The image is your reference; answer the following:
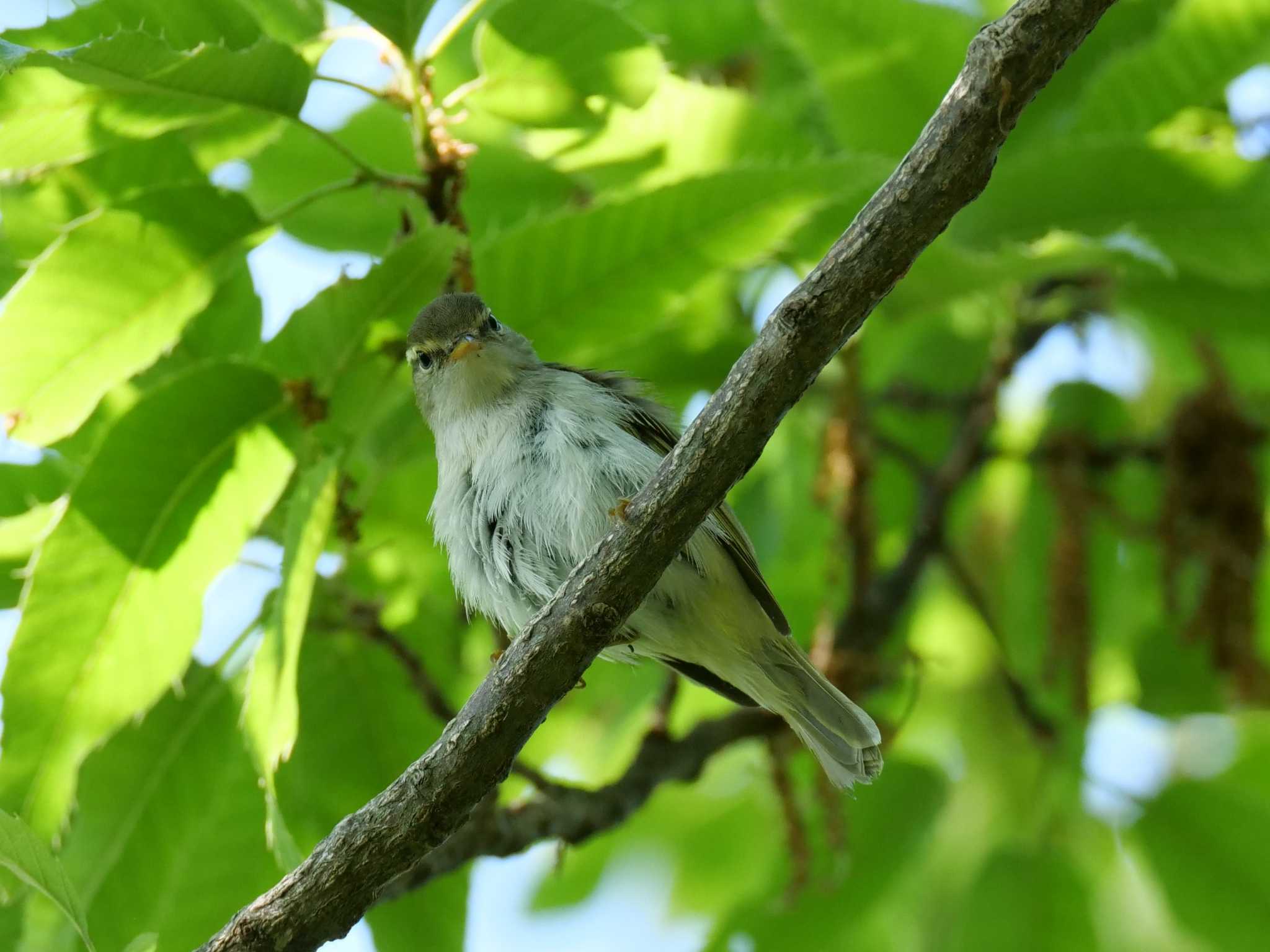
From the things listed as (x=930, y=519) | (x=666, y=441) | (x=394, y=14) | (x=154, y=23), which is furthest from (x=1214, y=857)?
(x=154, y=23)

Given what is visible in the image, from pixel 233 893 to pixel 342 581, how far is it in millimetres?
880

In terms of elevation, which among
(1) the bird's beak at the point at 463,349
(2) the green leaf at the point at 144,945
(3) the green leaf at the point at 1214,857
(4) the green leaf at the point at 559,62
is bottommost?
(3) the green leaf at the point at 1214,857

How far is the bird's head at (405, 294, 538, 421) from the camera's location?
3.91 meters

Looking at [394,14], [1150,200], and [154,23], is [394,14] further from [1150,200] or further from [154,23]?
[1150,200]

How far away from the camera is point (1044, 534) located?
16.1 ft

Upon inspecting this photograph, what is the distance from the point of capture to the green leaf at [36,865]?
7.32 ft

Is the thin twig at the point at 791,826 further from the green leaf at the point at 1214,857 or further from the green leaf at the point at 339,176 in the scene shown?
the green leaf at the point at 339,176

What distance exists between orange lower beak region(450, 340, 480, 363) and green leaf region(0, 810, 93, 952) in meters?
1.90

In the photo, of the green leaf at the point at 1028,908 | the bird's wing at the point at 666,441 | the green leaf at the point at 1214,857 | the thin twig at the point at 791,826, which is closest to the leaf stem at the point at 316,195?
the bird's wing at the point at 666,441

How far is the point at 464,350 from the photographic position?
3.89 metres

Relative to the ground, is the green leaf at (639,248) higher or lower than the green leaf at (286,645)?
higher

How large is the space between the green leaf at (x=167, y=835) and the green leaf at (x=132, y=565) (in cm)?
28

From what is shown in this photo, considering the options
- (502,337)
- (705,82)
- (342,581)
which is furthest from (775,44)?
(342,581)

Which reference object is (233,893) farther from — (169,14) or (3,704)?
(169,14)
